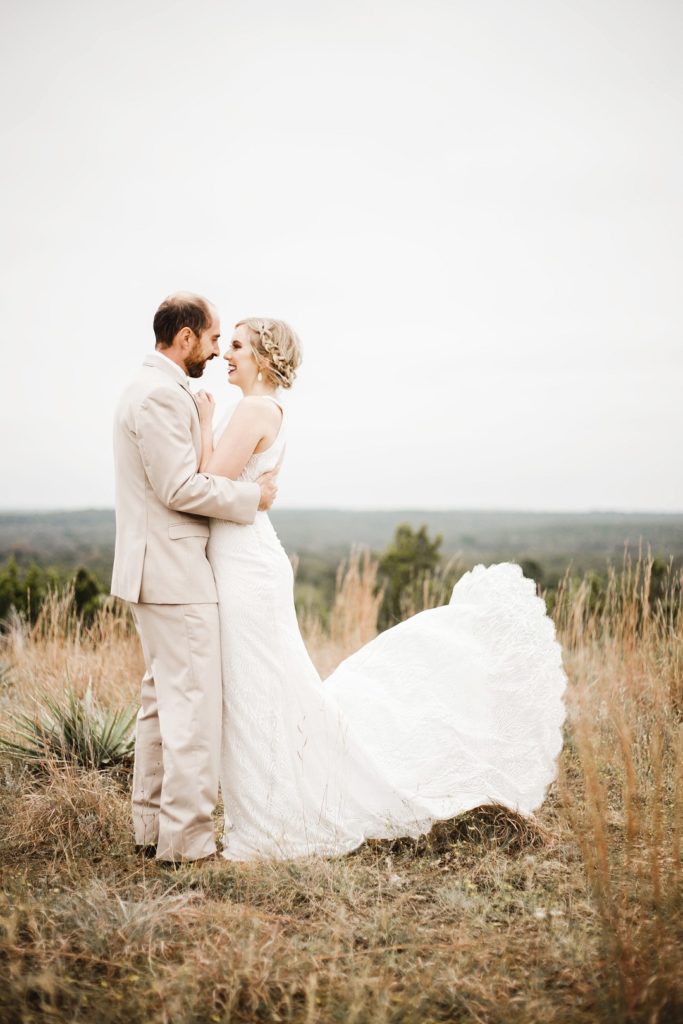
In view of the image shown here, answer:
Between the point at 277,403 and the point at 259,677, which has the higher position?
the point at 277,403

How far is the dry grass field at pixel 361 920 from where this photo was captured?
2.06 metres

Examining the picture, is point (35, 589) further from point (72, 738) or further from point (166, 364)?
point (166, 364)

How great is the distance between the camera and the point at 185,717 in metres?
3.07

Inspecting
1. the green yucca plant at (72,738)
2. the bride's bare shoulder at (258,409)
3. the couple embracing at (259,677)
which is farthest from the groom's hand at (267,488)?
the green yucca plant at (72,738)

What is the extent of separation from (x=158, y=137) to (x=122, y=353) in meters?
11.6

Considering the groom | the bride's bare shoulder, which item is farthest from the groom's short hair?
the bride's bare shoulder

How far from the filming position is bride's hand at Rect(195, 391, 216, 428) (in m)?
3.28

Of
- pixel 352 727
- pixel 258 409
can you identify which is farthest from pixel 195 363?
pixel 352 727

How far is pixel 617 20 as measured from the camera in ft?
38.3

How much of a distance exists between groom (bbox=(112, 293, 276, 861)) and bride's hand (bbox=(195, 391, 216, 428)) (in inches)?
3.7

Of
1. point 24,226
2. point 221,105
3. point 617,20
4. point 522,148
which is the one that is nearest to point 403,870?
point 617,20

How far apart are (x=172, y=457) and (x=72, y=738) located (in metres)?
2.28

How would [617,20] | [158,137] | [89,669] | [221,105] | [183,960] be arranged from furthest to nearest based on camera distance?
[221,105] < [158,137] < [617,20] < [89,669] < [183,960]

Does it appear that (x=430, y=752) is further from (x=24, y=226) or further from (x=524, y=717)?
(x=24, y=226)
